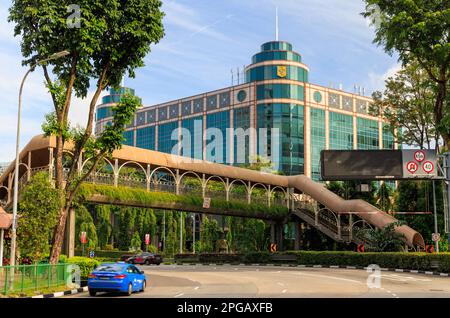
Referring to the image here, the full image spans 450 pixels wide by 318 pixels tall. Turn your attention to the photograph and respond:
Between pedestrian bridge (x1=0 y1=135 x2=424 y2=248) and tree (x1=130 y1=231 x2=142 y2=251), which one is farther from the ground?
pedestrian bridge (x1=0 y1=135 x2=424 y2=248)

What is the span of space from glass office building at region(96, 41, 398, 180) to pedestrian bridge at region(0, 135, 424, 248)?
40822 millimetres

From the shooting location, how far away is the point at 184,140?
125250 millimetres

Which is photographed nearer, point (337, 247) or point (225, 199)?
point (225, 199)

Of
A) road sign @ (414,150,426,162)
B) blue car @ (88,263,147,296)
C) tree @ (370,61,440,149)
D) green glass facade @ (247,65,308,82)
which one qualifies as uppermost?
green glass facade @ (247,65,308,82)

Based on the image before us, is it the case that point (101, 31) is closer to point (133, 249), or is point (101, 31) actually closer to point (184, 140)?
point (133, 249)

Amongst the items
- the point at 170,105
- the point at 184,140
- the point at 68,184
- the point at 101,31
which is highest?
the point at 170,105

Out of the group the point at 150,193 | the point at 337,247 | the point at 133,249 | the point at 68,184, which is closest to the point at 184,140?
the point at 133,249

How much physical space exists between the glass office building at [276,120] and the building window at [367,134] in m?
0.21

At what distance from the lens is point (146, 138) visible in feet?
443

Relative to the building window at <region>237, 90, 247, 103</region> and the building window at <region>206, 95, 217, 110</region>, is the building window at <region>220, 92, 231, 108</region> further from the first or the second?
the building window at <region>237, 90, 247, 103</region>

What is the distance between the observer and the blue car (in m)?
21.3

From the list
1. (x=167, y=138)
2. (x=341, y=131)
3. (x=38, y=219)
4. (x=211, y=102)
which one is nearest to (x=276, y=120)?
(x=341, y=131)

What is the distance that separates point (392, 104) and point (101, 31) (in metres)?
36.2

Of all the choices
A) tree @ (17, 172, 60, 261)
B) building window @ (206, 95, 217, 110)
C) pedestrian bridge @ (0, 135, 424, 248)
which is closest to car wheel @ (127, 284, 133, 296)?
tree @ (17, 172, 60, 261)
